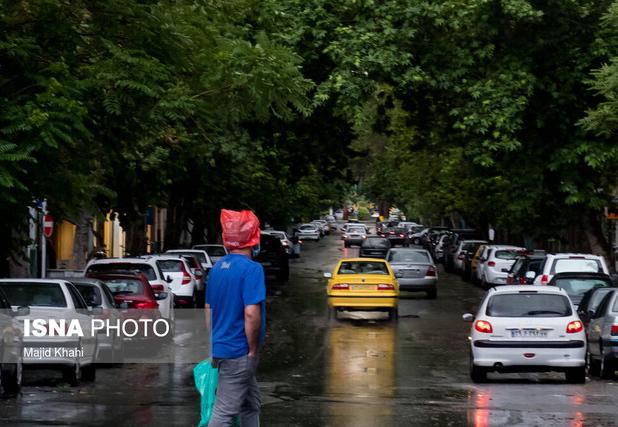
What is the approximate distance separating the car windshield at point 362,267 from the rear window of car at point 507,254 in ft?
45.8

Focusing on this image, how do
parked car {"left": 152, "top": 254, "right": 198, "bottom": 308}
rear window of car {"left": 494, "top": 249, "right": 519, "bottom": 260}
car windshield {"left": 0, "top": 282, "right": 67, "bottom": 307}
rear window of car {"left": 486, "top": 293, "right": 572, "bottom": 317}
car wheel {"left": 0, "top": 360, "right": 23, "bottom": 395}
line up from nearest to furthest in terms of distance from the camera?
car wheel {"left": 0, "top": 360, "right": 23, "bottom": 395}, car windshield {"left": 0, "top": 282, "right": 67, "bottom": 307}, rear window of car {"left": 486, "top": 293, "right": 572, "bottom": 317}, parked car {"left": 152, "top": 254, "right": 198, "bottom": 308}, rear window of car {"left": 494, "top": 249, "right": 519, "bottom": 260}

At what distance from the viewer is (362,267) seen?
3400cm

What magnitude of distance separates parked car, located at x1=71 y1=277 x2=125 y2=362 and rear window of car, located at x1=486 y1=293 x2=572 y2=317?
5.72 metres

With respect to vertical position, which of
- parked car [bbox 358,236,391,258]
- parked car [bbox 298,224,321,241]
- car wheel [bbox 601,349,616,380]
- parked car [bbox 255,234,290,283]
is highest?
car wheel [bbox 601,349,616,380]

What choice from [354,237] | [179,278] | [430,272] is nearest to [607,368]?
[179,278]

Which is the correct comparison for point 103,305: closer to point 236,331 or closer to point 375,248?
point 236,331

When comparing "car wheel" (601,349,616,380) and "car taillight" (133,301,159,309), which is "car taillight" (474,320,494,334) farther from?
"car taillight" (133,301,159,309)

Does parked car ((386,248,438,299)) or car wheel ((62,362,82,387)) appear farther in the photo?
parked car ((386,248,438,299))

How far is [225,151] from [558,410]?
1955 centimetres

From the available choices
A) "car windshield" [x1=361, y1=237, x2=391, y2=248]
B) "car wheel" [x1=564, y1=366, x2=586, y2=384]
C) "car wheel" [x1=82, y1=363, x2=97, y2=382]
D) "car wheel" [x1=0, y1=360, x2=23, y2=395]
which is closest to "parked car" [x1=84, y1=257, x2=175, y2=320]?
"car wheel" [x1=82, y1=363, x2=97, y2=382]

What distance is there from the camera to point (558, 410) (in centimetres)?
1554

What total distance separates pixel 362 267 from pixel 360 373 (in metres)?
13.3

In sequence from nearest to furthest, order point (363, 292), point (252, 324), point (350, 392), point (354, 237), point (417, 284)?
1. point (252, 324)
2. point (350, 392)
3. point (363, 292)
4. point (417, 284)
5. point (354, 237)

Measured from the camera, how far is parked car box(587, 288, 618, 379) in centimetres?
1977
